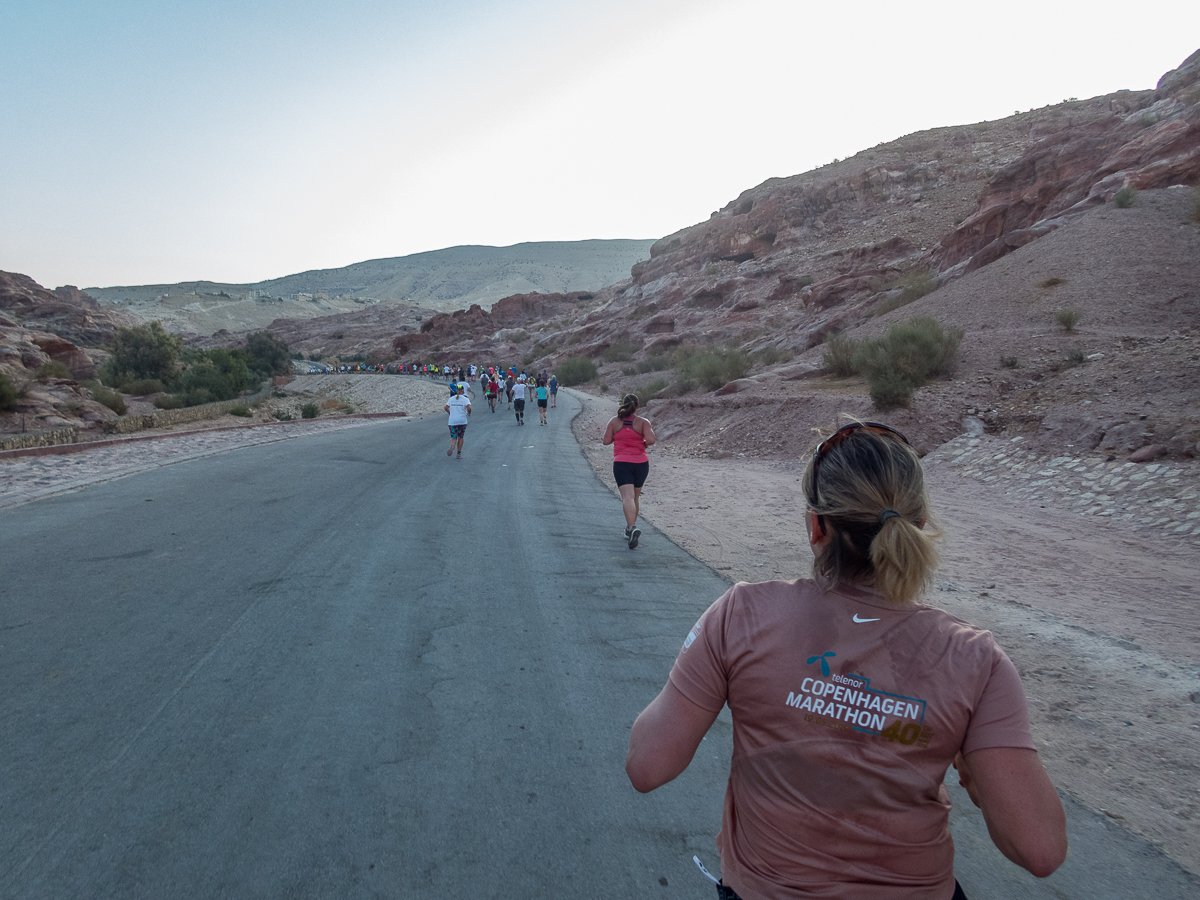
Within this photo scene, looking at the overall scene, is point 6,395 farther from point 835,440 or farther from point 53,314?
point 53,314

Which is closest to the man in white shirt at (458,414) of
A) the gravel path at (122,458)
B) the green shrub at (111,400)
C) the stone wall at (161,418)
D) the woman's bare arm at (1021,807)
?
the gravel path at (122,458)

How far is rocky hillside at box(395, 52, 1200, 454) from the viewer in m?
14.0

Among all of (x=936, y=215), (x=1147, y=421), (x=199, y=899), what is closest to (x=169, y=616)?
(x=199, y=899)

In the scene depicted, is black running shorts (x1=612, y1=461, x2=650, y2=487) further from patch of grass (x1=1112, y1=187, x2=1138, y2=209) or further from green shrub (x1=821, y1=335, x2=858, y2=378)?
patch of grass (x1=1112, y1=187, x2=1138, y2=209)

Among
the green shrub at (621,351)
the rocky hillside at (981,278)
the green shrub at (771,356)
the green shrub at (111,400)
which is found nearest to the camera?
the rocky hillside at (981,278)

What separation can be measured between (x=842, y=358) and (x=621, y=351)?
3815cm

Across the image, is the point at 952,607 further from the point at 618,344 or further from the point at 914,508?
the point at 618,344

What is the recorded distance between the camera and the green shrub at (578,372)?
5806 cm

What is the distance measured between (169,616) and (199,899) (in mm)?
3174

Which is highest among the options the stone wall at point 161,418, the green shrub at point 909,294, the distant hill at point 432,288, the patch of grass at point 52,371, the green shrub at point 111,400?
the distant hill at point 432,288

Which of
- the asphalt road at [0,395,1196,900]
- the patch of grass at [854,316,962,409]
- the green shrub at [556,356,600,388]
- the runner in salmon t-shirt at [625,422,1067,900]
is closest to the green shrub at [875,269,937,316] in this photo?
the patch of grass at [854,316,962,409]

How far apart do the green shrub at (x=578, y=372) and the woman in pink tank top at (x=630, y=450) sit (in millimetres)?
49482

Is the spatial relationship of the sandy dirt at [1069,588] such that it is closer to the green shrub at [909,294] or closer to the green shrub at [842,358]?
the green shrub at [842,358]

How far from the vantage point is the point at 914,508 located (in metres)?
1.58
